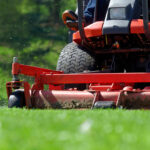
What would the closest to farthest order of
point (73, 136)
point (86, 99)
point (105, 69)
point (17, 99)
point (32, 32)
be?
point (73, 136) → point (86, 99) → point (17, 99) → point (105, 69) → point (32, 32)

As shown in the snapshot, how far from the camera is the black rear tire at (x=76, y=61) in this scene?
5.73 meters

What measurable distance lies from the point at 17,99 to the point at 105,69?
1303 mm

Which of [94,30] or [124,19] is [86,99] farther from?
[124,19]

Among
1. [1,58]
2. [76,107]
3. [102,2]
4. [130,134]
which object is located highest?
[102,2]

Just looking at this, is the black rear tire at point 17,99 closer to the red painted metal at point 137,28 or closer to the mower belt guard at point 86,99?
the mower belt guard at point 86,99

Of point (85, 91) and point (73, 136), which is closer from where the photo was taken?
Result: point (73, 136)

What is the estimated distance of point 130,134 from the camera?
202 cm

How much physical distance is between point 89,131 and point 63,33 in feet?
45.4

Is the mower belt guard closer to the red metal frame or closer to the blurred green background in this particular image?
the red metal frame

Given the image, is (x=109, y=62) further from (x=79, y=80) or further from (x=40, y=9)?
(x=40, y=9)

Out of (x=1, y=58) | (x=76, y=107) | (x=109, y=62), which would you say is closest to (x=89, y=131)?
(x=76, y=107)

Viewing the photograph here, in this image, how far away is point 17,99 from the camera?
4.91 metres

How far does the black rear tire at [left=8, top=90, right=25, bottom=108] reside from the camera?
4.90 metres

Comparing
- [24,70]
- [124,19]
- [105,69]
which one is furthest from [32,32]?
[124,19]
